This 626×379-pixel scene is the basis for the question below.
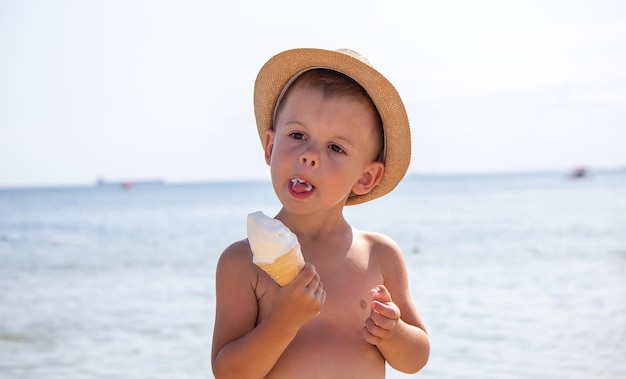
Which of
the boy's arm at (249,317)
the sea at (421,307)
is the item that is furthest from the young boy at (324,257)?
the sea at (421,307)

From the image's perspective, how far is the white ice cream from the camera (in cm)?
203

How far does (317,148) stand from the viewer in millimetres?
2254

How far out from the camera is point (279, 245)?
2025mm

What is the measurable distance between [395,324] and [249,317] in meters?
0.39

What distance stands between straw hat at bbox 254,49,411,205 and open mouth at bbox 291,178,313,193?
0.33 meters

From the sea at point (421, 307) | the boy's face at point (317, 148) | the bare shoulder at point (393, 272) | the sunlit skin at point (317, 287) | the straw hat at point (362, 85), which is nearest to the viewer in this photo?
the sunlit skin at point (317, 287)

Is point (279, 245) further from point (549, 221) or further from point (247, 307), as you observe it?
point (549, 221)

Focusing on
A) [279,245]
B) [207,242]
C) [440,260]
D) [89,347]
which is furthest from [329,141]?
[207,242]

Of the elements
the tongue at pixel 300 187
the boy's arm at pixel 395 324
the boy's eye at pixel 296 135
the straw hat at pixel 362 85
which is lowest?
the boy's arm at pixel 395 324

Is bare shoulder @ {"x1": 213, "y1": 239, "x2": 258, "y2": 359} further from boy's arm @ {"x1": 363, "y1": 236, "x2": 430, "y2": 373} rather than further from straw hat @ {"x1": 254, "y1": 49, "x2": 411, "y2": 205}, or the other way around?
straw hat @ {"x1": 254, "y1": 49, "x2": 411, "y2": 205}

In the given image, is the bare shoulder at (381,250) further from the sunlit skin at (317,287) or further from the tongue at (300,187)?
the tongue at (300,187)

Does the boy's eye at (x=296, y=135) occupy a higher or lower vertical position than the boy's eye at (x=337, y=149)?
higher

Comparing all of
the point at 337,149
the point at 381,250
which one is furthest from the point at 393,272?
the point at 337,149

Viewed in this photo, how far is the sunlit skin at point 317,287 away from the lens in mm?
2143
